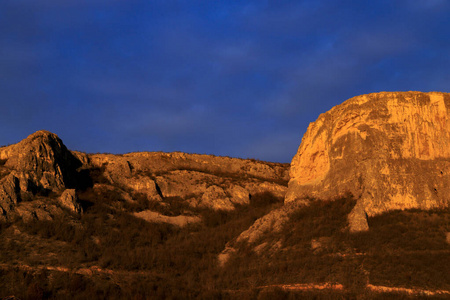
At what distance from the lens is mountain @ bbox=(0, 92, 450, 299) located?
19078mm

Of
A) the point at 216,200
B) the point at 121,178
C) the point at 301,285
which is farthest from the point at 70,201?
the point at 301,285

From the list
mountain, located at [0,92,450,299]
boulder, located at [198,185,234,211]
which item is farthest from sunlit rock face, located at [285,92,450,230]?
boulder, located at [198,185,234,211]

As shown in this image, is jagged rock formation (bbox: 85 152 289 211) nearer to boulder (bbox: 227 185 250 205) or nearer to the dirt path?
boulder (bbox: 227 185 250 205)

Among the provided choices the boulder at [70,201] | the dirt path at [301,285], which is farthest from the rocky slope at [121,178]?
the dirt path at [301,285]

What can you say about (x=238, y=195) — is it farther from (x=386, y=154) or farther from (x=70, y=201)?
(x=386, y=154)

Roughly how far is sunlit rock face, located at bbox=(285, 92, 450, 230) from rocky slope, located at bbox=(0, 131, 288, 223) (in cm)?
1113

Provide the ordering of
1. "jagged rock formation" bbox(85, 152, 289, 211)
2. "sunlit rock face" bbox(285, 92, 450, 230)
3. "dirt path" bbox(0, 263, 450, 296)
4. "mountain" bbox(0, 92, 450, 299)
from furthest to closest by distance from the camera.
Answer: "jagged rock formation" bbox(85, 152, 289, 211) < "sunlit rock face" bbox(285, 92, 450, 230) < "mountain" bbox(0, 92, 450, 299) < "dirt path" bbox(0, 263, 450, 296)

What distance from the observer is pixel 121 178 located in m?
40.2

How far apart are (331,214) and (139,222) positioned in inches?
600

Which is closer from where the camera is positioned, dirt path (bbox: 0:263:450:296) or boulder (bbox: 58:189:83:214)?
dirt path (bbox: 0:263:450:296)

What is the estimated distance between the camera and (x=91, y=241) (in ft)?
89.8

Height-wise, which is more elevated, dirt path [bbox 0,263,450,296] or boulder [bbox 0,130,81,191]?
boulder [bbox 0,130,81,191]

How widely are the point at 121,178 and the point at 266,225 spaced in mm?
18764

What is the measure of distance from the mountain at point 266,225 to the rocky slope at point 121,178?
0.52 feet
